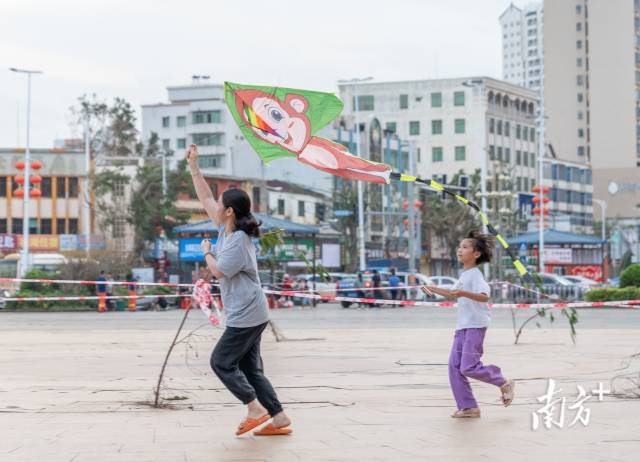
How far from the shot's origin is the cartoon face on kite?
35.2 ft

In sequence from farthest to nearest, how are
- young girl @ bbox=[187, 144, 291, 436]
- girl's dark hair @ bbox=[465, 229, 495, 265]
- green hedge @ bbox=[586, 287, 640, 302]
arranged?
green hedge @ bbox=[586, 287, 640, 302] → girl's dark hair @ bbox=[465, 229, 495, 265] → young girl @ bbox=[187, 144, 291, 436]

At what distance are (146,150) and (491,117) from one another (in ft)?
123

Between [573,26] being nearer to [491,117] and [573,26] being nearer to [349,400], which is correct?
[491,117]

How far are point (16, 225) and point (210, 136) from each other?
2958 cm

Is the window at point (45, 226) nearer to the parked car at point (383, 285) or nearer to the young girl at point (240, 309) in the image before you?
the parked car at point (383, 285)

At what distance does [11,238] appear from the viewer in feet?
198

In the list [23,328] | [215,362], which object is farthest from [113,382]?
[23,328]

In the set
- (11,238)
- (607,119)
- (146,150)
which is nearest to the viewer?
(11,238)

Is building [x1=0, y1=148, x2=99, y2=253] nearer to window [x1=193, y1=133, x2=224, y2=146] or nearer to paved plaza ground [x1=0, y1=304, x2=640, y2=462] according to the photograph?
window [x1=193, y1=133, x2=224, y2=146]

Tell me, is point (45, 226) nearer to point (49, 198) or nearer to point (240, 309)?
point (49, 198)

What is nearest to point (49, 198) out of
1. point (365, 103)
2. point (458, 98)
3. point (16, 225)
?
point (16, 225)

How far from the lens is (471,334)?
32.3ft

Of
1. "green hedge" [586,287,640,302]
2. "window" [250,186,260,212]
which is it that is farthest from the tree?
"green hedge" [586,287,640,302]

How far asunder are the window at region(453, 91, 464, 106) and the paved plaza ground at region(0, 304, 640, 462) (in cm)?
9488
